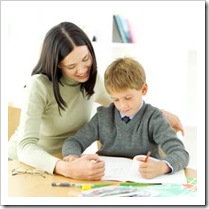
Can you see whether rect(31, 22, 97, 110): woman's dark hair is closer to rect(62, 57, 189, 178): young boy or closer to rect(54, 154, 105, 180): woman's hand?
rect(62, 57, 189, 178): young boy

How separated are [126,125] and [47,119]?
0.88 feet

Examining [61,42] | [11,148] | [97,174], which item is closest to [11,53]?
[11,148]

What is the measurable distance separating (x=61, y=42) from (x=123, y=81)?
22 centimetres

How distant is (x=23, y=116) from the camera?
114 cm

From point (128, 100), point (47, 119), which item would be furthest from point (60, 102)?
point (128, 100)

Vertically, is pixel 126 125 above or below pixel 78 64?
below

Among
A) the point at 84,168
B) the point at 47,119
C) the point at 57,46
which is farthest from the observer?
the point at 47,119

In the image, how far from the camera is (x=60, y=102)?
121cm

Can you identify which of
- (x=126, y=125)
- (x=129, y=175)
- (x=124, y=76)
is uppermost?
(x=124, y=76)

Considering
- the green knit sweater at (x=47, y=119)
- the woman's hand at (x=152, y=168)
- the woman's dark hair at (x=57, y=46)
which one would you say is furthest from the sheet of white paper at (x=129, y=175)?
the woman's dark hair at (x=57, y=46)

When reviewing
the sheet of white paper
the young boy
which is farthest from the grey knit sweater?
the sheet of white paper

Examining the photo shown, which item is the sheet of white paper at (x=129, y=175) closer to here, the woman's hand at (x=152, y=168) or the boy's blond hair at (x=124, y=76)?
the woman's hand at (x=152, y=168)

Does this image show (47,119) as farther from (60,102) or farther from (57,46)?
(57,46)

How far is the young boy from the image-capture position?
1.15 metres
